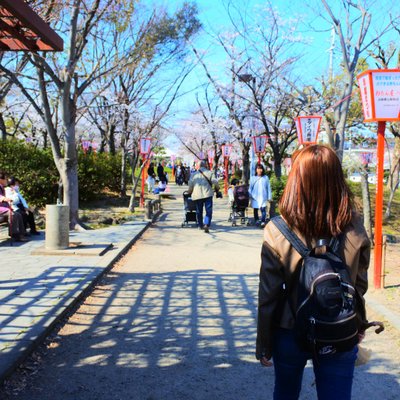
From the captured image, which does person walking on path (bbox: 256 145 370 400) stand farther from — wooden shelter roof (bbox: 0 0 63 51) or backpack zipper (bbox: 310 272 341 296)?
wooden shelter roof (bbox: 0 0 63 51)

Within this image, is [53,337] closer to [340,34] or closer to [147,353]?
[147,353]

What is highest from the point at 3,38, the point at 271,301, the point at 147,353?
the point at 3,38

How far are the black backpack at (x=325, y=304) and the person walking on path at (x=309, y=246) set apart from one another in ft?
0.23

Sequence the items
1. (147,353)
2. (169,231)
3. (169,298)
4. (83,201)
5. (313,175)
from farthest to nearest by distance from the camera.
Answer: (83,201), (169,231), (169,298), (147,353), (313,175)

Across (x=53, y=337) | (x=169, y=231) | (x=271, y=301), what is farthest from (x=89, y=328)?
(x=169, y=231)

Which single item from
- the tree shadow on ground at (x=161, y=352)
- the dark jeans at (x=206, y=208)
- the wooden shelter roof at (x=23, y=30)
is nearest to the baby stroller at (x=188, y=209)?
the dark jeans at (x=206, y=208)

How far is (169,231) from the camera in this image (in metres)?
11.2

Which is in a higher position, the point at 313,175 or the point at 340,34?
the point at 340,34

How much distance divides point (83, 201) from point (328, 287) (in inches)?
617

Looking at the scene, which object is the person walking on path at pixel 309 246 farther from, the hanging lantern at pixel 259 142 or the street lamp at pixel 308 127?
the hanging lantern at pixel 259 142

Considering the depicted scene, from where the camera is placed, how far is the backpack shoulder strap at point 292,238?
5.91ft

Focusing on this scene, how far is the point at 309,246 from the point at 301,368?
56 centimetres

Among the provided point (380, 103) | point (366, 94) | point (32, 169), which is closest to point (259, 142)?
point (32, 169)

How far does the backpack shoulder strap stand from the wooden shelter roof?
232cm
